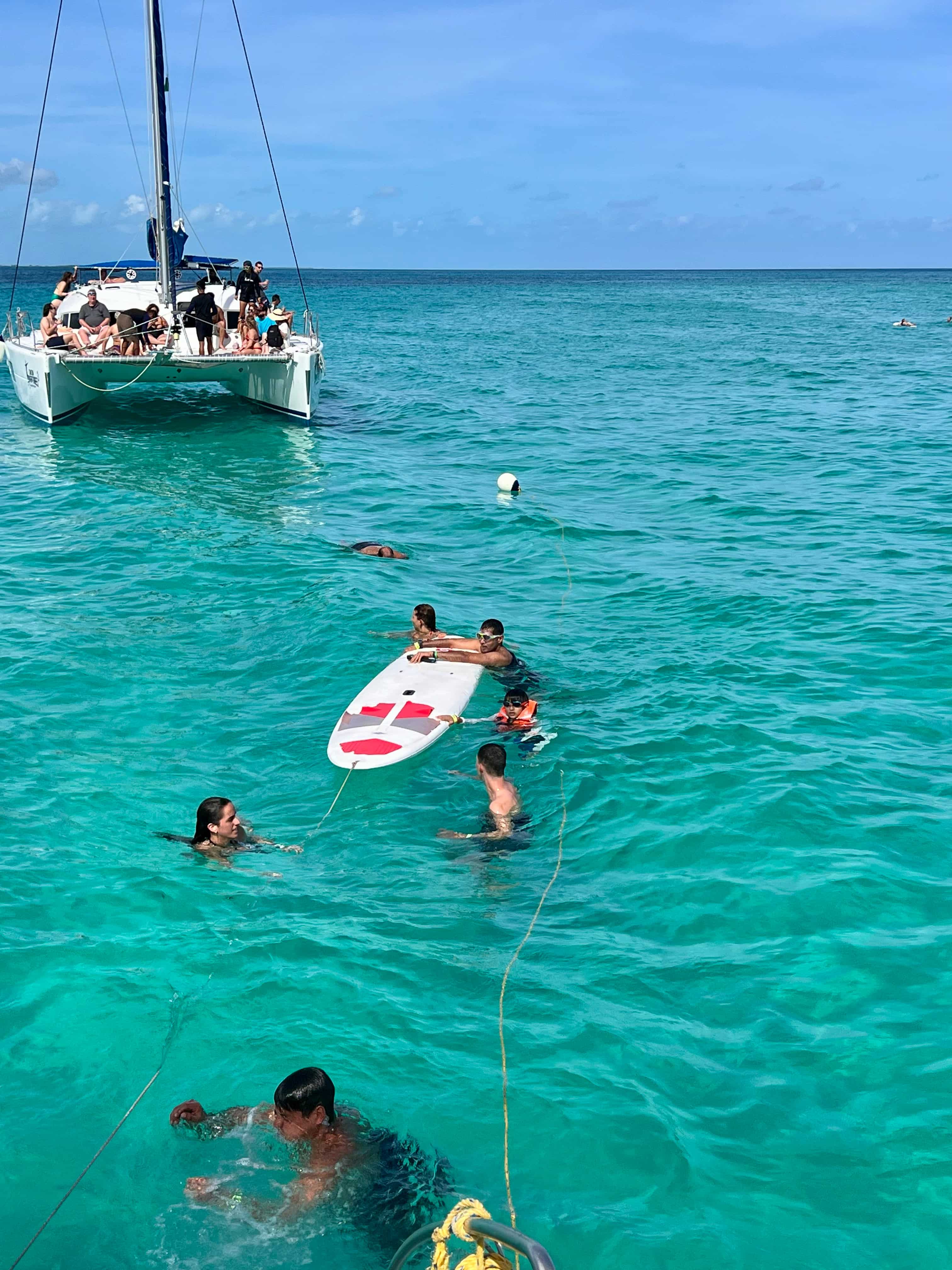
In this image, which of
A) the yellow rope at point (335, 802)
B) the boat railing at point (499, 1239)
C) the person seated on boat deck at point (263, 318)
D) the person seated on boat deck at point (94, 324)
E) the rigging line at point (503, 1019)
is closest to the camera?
the boat railing at point (499, 1239)

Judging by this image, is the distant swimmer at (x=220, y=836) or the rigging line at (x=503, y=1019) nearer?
the rigging line at (x=503, y=1019)

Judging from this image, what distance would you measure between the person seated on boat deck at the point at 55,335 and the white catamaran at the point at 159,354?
12 centimetres

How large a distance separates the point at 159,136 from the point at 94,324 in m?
4.36

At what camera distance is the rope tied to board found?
3174mm

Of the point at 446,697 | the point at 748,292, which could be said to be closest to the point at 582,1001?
the point at 446,697

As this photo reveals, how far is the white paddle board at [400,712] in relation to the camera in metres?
9.41

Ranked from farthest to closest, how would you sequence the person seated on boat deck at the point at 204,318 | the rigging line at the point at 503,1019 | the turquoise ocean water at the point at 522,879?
1. the person seated on boat deck at the point at 204,318
2. the turquoise ocean water at the point at 522,879
3. the rigging line at the point at 503,1019

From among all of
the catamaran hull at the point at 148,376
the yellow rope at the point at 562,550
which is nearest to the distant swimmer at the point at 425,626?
the yellow rope at the point at 562,550

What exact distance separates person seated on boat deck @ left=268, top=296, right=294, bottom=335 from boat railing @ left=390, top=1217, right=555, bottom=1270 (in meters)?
21.9

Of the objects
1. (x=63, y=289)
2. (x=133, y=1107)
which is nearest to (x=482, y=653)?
(x=133, y=1107)

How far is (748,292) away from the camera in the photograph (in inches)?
4542

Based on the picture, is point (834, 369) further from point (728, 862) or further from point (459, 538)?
point (728, 862)

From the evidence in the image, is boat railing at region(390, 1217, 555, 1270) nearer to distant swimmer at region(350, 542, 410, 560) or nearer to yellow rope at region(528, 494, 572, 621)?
yellow rope at region(528, 494, 572, 621)

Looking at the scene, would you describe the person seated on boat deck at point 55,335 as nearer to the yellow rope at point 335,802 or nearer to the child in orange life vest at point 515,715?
the child in orange life vest at point 515,715
